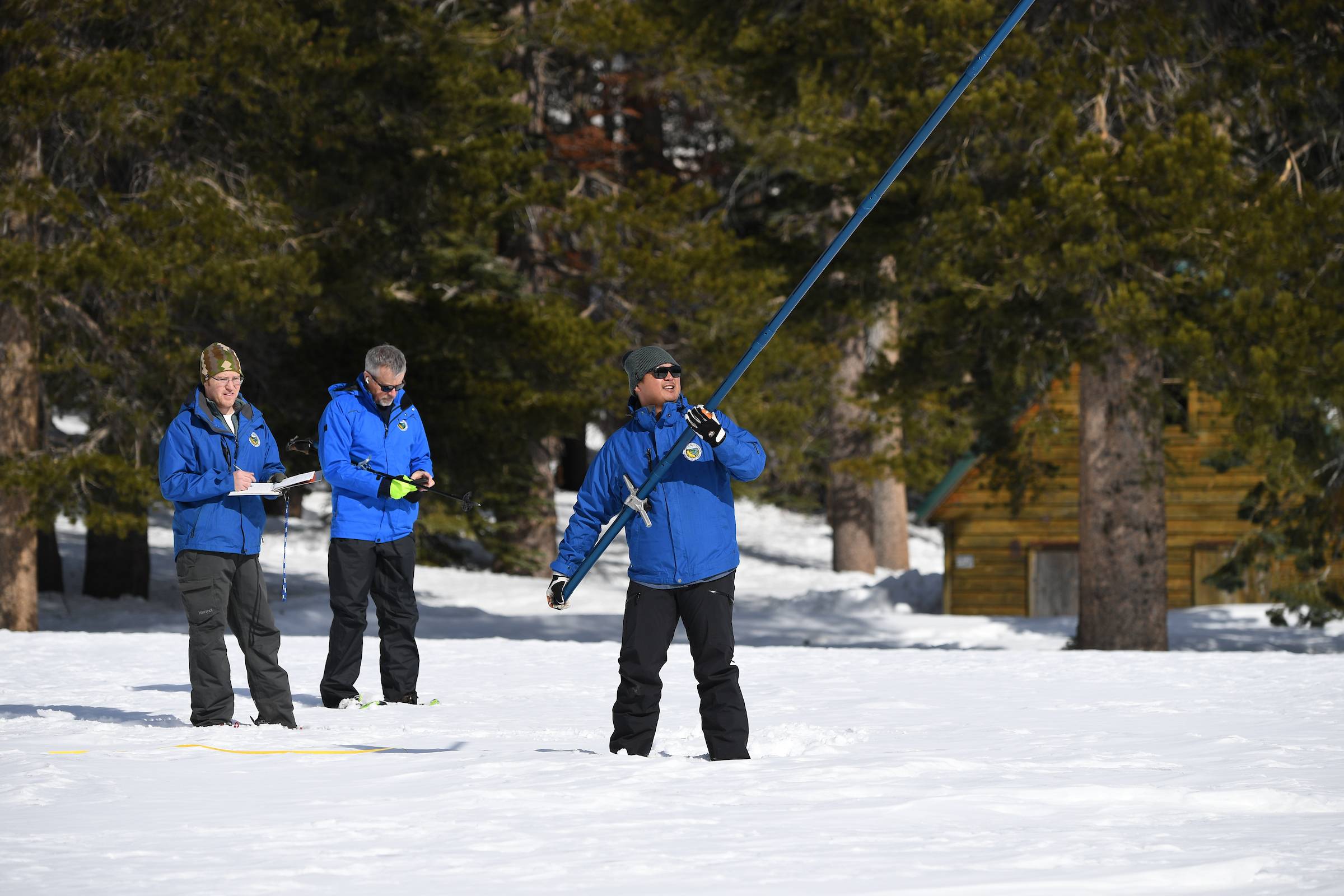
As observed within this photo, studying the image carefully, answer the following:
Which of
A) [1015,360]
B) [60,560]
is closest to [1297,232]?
[1015,360]

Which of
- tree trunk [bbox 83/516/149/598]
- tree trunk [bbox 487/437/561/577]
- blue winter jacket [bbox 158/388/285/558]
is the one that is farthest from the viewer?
tree trunk [bbox 487/437/561/577]

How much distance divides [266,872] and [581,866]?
85 centimetres

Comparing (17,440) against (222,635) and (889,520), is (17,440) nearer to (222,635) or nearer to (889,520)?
(222,635)

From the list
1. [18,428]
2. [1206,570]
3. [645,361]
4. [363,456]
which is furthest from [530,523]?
[645,361]

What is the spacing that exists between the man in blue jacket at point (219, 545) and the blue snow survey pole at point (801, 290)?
67.6 inches

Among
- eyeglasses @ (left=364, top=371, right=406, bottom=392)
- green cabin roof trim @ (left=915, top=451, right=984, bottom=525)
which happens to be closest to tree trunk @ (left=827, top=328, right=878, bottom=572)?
green cabin roof trim @ (left=915, top=451, right=984, bottom=525)

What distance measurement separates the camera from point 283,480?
24.4 feet

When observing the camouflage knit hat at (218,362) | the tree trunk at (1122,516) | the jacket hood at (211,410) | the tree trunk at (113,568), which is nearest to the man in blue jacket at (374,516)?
the jacket hood at (211,410)

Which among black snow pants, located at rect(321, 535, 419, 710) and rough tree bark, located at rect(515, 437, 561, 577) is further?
rough tree bark, located at rect(515, 437, 561, 577)

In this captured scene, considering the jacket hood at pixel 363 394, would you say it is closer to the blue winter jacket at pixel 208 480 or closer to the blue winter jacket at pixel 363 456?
the blue winter jacket at pixel 363 456

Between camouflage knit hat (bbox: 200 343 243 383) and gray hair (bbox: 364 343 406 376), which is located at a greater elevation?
gray hair (bbox: 364 343 406 376)

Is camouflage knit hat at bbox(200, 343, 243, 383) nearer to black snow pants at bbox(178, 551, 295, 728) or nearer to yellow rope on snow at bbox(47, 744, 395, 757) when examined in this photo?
black snow pants at bbox(178, 551, 295, 728)

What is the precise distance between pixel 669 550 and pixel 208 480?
7.53 ft

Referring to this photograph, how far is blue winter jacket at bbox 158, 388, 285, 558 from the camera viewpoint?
7273 mm
